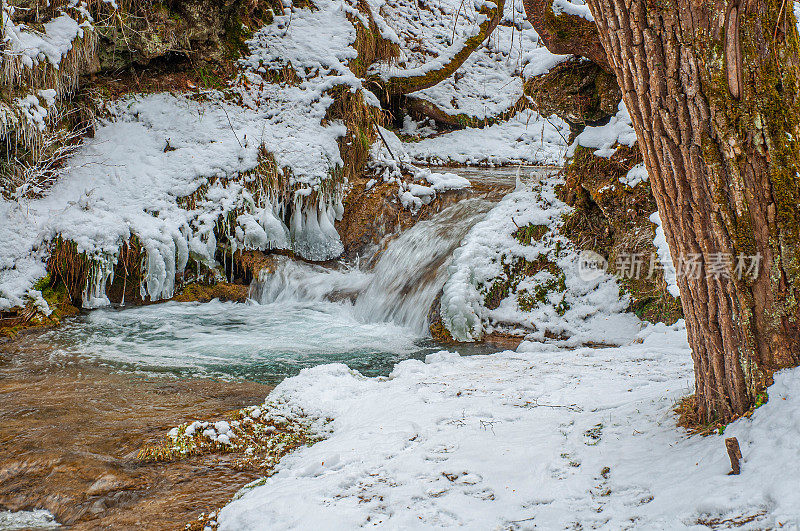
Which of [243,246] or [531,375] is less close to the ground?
[243,246]

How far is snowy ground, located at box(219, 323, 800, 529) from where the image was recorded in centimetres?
161

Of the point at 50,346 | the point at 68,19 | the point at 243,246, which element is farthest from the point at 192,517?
the point at 68,19

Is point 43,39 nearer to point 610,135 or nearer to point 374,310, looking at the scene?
point 374,310

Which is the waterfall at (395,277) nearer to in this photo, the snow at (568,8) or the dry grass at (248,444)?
the snow at (568,8)

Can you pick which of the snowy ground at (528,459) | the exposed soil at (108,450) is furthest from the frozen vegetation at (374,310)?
the exposed soil at (108,450)

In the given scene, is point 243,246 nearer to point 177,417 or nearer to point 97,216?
point 97,216

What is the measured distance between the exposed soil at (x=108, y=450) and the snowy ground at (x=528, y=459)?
32 centimetres

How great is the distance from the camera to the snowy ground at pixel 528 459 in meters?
1.61

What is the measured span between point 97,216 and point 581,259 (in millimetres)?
5516

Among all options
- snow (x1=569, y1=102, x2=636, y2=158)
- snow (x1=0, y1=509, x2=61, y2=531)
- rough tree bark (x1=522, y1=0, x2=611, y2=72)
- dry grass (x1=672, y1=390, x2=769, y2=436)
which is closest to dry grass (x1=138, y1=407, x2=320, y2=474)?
snow (x1=0, y1=509, x2=61, y2=531)

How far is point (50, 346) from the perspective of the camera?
4992mm

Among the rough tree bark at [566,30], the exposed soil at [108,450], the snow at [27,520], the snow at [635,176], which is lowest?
the snow at [27,520]

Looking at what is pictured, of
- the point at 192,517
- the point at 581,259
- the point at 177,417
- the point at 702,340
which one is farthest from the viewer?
the point at 581,259

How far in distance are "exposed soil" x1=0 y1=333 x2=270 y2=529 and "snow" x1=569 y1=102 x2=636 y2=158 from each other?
3871 millimetres
